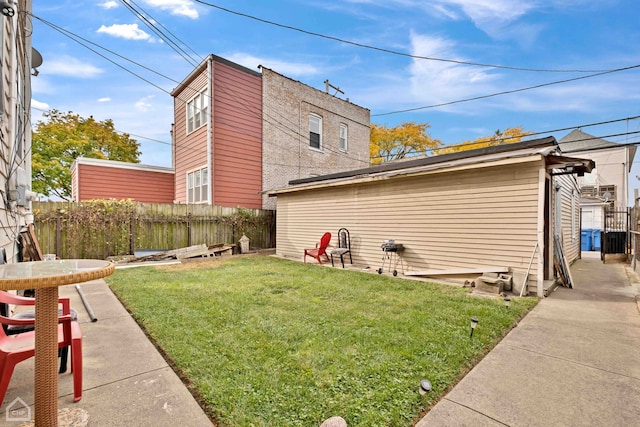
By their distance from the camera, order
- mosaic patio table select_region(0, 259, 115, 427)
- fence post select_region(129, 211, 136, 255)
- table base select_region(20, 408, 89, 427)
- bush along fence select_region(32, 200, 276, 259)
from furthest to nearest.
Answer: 1. fence post select_region(129, 211, 136, 255)
2. bush along fence select_region(32, 200, 276, 259)
3. table base select_region(20, 408, 89, 427)
4. mosaic patio table select_region(0, 259, 115, 427)

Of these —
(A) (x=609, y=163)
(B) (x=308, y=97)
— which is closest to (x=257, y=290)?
(B) (x=308, y=97)

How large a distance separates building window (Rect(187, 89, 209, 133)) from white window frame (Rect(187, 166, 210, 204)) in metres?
1.77

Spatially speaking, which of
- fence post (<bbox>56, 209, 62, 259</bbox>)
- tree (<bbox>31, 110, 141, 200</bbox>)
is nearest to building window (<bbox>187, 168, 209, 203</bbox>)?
fence post (<bbox>56, 209, 62, 259</bbox>)

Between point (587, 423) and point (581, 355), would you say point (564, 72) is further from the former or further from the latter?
point (587, 423)

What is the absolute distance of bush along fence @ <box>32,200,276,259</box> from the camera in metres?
8.00

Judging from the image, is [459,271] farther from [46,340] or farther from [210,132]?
[210,132]

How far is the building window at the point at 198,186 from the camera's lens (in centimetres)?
1107

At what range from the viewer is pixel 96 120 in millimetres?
18516

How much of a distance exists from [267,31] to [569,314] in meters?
8.87

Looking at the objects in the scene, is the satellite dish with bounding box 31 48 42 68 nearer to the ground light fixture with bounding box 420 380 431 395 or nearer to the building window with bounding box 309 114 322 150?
the ground light fixture with bounding box 420 380 431 395

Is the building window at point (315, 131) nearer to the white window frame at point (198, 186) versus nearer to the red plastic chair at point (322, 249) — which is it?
the white window frame at point (198, 186)

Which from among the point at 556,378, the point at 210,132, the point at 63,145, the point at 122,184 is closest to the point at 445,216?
the point at 556,378

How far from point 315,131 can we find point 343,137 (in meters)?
2.00

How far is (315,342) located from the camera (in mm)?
2859
